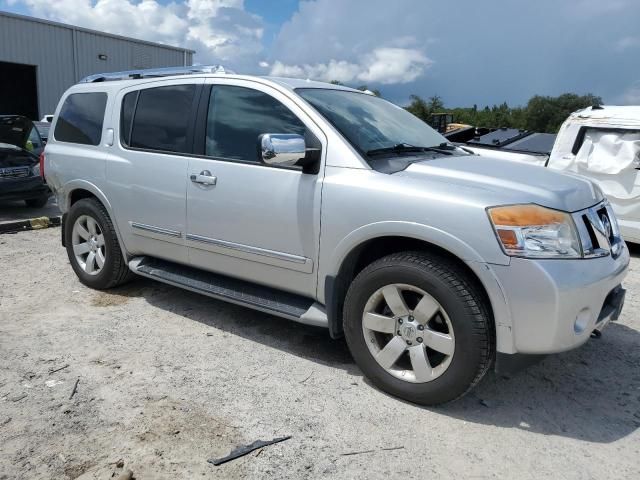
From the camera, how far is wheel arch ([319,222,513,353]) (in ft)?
9.07

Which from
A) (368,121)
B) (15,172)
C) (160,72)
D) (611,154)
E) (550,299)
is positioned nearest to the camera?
(550,299)

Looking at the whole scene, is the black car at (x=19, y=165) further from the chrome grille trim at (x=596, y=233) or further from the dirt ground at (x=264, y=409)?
the chrome grille trim at (x=596, y=233)

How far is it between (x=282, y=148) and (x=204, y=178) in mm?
888

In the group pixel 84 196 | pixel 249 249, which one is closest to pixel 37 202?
pixel 84 196

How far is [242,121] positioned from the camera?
3773mm

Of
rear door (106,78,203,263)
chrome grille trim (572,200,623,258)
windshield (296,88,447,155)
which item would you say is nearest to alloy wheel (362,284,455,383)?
chrome grille trim (572,200,623,258)

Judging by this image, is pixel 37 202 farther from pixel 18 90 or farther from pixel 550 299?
pixel 18 90

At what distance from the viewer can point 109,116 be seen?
4598mm

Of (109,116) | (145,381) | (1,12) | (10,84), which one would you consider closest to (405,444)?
(145,381)

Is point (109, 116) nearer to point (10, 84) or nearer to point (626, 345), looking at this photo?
point (626, 345)

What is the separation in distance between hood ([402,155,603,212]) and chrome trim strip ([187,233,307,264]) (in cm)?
84

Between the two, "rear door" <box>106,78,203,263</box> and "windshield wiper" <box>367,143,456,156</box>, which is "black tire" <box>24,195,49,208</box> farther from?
"windshield wiper" <box>367,143,456,156</box>

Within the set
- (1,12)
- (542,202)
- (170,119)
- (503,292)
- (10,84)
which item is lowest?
(503,292)

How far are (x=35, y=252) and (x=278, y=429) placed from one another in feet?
15.5
